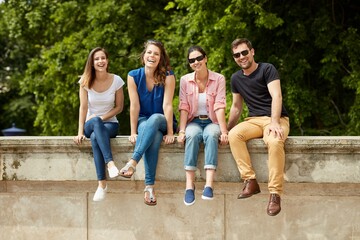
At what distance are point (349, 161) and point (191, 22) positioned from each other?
7769 millimetres

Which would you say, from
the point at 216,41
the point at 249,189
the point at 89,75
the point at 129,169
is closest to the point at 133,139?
the point at 129,169

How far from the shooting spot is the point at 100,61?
5641 millimetres

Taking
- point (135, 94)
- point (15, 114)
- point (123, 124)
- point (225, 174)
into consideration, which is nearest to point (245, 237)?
point (225, 174)

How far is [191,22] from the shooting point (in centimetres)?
1238

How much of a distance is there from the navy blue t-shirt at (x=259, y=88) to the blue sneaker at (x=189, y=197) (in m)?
0.85

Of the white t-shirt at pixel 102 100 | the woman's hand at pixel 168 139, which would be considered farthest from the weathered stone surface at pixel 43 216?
the woman's hand at pixel 168 139

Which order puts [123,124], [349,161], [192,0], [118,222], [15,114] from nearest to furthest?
[349,161] → [118,222] → [192,0] → [123,124] → [15,114]

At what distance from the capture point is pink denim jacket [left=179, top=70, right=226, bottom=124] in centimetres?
543

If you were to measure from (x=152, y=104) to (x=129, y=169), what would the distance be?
0.69 m

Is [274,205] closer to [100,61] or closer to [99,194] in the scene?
[99,194]

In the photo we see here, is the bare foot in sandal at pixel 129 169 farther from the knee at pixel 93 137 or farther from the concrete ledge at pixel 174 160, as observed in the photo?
the knee at pixel 93 137

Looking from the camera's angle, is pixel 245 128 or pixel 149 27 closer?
pixel 245 128

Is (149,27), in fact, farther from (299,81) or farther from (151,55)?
(151,55)

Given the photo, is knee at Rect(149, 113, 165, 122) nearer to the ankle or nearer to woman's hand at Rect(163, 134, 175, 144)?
woman's hand at Rect(163, 134, 175, 144)
